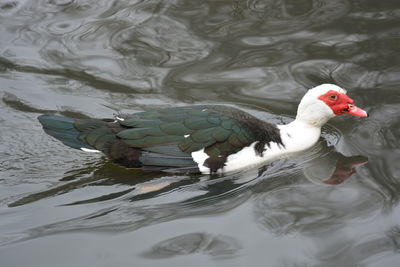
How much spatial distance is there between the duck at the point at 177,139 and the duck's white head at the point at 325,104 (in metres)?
0.46

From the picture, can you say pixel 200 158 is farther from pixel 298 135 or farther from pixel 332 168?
pixel 332 168

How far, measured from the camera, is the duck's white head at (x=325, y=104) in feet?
21.1

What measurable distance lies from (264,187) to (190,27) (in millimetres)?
3879

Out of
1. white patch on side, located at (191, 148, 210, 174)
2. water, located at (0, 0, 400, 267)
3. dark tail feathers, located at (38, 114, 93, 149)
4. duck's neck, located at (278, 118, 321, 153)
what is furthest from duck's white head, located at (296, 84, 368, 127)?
dark tail feathers, located at (38, 114, 93, 149)

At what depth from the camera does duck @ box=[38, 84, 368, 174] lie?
6.09 meters

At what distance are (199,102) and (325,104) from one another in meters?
1.65

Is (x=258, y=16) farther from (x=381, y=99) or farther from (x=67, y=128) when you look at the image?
(x=67, y=128)

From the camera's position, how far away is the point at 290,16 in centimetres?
941

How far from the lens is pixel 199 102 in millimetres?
7543

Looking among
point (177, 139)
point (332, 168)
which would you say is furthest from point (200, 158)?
point (332, 168)

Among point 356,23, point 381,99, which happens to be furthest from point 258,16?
point 381,99

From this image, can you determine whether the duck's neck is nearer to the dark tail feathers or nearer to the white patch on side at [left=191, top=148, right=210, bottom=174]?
the white patch on side at [left=191, top=148, right=210, bottom=174]

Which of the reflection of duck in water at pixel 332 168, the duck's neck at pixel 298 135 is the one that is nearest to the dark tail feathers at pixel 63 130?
the duck's neck at pixel 298 135

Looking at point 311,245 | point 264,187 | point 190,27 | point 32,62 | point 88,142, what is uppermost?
point 190,27
